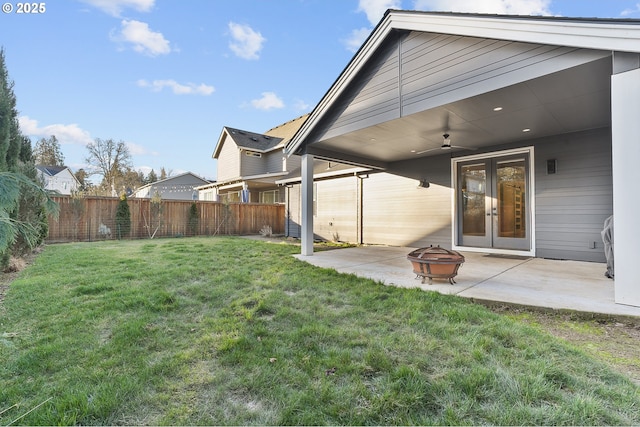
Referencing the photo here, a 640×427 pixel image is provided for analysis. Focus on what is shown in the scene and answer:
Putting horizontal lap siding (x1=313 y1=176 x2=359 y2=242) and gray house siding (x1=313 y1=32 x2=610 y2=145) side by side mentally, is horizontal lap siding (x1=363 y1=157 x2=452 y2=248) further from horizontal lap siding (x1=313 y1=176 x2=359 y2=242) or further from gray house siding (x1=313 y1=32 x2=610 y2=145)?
gray house siding (x1=313 y1=32 x2=610 y2=145)

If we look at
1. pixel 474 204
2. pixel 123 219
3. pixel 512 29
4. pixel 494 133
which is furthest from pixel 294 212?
pixel 512 29

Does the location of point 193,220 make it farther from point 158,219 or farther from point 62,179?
point 62,179

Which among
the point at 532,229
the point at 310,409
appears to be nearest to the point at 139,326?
the point at 310,409

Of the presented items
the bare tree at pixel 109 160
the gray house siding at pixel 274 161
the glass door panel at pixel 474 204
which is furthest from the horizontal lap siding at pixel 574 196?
the bare tree at pixel 109 160

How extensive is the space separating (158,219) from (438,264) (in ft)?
38.5

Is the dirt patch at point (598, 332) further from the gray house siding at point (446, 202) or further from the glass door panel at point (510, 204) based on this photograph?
the glass door panel at point (510, 204)

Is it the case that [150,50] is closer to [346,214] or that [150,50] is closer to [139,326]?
[346,214]

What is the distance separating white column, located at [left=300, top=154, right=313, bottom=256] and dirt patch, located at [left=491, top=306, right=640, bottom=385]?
14.0ft

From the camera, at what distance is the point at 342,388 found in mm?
1714

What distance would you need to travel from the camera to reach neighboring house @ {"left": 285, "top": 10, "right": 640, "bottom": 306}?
2.99m

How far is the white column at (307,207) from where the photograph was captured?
6.79 m

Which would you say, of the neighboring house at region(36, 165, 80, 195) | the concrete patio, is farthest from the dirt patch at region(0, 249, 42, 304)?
the neighboring house at region(36, 165, 80, 195)

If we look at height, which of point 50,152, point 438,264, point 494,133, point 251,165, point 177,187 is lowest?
point 438,264

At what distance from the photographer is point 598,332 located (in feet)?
8.26
